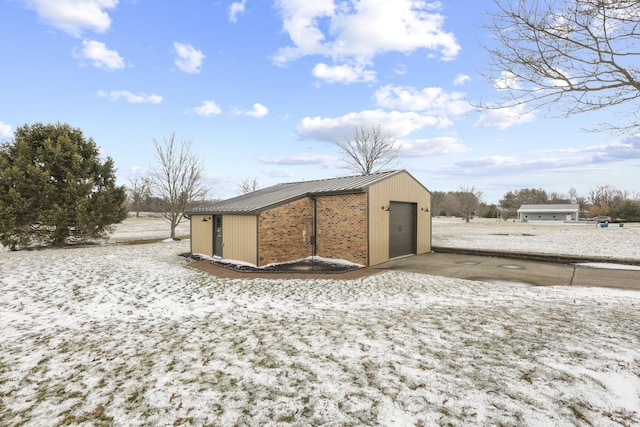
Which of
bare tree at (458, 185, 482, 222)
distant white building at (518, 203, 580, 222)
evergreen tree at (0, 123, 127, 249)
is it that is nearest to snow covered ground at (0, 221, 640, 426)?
evergreen tree at (0, 123, 127, 249)

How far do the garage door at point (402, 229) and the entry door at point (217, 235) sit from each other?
8.07 meters

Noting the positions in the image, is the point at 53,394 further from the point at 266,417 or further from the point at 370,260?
the point at 370,260

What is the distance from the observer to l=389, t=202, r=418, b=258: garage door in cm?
1318

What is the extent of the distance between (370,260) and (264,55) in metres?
12.3

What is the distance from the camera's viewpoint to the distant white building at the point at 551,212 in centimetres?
5994

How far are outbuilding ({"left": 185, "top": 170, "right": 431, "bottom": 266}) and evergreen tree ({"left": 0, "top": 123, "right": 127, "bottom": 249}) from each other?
8774 millimetres

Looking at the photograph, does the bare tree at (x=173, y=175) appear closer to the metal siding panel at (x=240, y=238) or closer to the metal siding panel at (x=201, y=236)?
the metal siding panel at (x=201, y=236)

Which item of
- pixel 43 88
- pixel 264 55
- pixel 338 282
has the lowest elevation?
pixel 338 282

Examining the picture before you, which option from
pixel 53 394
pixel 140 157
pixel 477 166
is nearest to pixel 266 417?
pixel 53 394

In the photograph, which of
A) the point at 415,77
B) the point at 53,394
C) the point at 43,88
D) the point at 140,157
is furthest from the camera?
the point at 140,157

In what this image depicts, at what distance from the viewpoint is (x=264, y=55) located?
1530 centimetres

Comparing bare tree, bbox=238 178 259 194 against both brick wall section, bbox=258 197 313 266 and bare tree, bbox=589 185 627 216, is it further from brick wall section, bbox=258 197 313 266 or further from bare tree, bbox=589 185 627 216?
bare tree, bbox=589 185 627 216

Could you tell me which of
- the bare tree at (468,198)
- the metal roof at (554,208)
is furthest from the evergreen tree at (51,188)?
the metal roof at (554,208)

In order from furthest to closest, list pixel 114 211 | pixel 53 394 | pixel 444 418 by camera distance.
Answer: pixel 114 211
pixel 53 394
pixel 444 418
